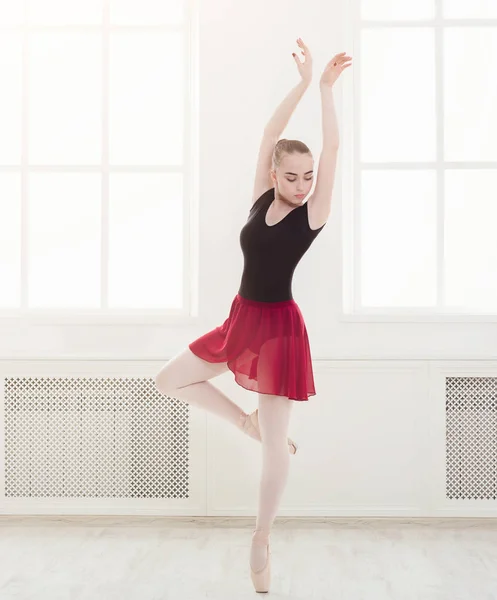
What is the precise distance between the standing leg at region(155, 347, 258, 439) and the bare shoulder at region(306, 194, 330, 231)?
1.96ft

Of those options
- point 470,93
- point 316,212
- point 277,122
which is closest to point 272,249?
point 316,212

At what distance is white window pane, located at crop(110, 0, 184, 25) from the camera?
3.36 metres

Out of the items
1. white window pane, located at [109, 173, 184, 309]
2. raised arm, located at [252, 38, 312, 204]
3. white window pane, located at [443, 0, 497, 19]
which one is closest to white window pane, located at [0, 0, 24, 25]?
white window pane, located at [109, 173, 184, 309]

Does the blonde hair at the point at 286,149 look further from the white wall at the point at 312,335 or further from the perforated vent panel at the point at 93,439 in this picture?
the perforated vent panel at the point at 93,439

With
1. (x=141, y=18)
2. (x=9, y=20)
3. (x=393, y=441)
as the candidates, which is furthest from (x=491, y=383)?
(x=9, y=20)

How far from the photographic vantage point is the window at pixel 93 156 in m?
3.37

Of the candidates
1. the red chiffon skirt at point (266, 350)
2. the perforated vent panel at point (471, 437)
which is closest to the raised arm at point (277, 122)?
the red chiffon skirt at point (266, 350)

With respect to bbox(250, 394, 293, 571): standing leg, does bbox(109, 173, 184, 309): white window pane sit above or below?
above

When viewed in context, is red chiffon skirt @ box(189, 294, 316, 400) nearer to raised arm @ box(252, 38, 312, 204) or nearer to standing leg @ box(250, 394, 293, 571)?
standing leg @ box(250, 394, 293, 571)

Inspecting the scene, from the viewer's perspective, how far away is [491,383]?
124 inches

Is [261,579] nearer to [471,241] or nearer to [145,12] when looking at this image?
[471,241]

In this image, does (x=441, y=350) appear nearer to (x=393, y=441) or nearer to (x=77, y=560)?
(x=393, y=441)

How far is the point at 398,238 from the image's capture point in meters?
3.40

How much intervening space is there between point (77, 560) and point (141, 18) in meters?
2.54
